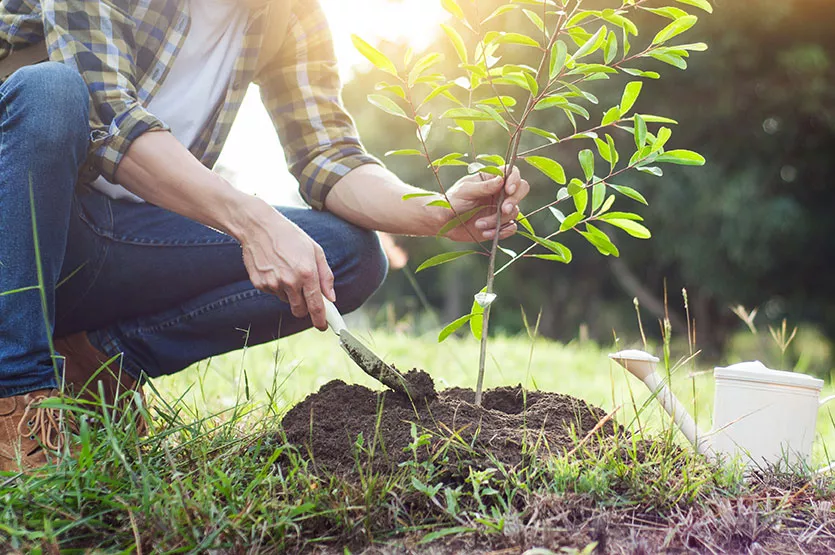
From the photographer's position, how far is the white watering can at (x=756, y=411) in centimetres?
153

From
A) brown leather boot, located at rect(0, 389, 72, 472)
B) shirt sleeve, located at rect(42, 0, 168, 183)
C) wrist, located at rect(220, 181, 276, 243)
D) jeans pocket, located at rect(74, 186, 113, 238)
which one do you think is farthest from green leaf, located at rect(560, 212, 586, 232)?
jeans pocket, located at rect(74, 186, 113, 238)

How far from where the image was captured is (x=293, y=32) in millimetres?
2139

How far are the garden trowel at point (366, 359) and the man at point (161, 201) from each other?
5 centimetres

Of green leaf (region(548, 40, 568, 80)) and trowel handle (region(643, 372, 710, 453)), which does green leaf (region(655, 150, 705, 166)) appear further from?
trowel handle (region(643, 372, 710, 453))

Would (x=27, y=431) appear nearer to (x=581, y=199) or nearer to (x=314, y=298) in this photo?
(x=314, y=298)

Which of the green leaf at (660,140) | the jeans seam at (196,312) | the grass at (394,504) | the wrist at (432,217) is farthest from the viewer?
the jeans seam at (196,312)

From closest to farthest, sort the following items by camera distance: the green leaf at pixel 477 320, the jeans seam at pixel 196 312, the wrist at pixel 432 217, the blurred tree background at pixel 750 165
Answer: the green leaf at pixel 477 320
the wrist at pixel 432 217
the jeans seam at pixel 196 312
the blurred tree background at pixel 750 165

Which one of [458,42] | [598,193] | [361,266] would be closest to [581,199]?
[598,193]

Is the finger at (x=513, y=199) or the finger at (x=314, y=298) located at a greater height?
the finger at (x=513, y=199)

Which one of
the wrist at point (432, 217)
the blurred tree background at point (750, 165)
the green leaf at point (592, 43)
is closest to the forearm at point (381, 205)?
the wrist at point (432, 217)

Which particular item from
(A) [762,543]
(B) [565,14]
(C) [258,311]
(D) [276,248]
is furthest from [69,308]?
(A) [762,543]

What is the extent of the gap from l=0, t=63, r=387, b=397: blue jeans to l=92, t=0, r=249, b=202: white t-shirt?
0.54 ft

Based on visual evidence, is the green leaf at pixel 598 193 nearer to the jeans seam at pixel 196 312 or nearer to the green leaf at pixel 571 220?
the green leaf at pixel 571 220

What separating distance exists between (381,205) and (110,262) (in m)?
0.76
